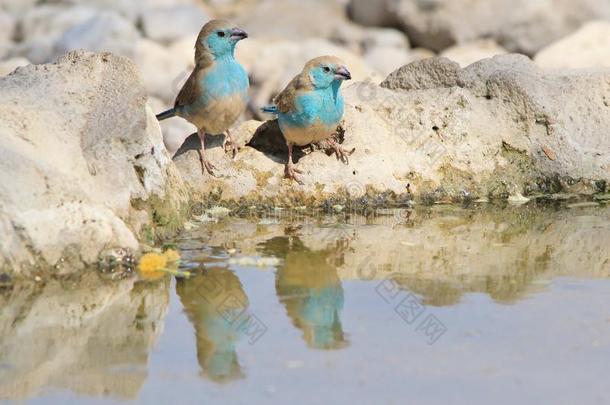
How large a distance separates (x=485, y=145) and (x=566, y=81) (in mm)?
842

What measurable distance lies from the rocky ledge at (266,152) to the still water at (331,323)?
1.06 ft

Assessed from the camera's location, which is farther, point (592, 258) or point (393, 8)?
point (393, 8)

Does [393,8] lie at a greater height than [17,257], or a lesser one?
greater

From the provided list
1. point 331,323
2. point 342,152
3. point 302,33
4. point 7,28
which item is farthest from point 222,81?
point 7,28

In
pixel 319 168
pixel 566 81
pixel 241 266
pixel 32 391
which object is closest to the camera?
pixel 32 391

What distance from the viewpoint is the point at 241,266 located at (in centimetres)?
626

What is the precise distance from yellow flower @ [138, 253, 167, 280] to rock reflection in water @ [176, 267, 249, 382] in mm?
172

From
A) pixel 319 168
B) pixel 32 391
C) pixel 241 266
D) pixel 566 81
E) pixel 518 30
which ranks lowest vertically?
pixel 32 391

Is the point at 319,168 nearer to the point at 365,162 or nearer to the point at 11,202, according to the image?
the point at 365,162

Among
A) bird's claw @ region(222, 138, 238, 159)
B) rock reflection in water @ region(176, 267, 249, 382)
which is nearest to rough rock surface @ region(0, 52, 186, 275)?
rock reflection in water @ region(176, 267, 249, 382)

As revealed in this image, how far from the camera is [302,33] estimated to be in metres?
17.5

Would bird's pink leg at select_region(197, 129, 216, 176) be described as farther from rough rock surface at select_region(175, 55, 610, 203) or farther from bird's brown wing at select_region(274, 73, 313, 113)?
bird's brown wing at select_region(274, 73, 313, 113)

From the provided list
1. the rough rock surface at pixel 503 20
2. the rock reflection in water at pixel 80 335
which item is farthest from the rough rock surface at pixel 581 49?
the rock reflection in water at pixel 80 335

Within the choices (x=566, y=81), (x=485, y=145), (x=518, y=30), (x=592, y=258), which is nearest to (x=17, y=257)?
(x=592, y=258)
